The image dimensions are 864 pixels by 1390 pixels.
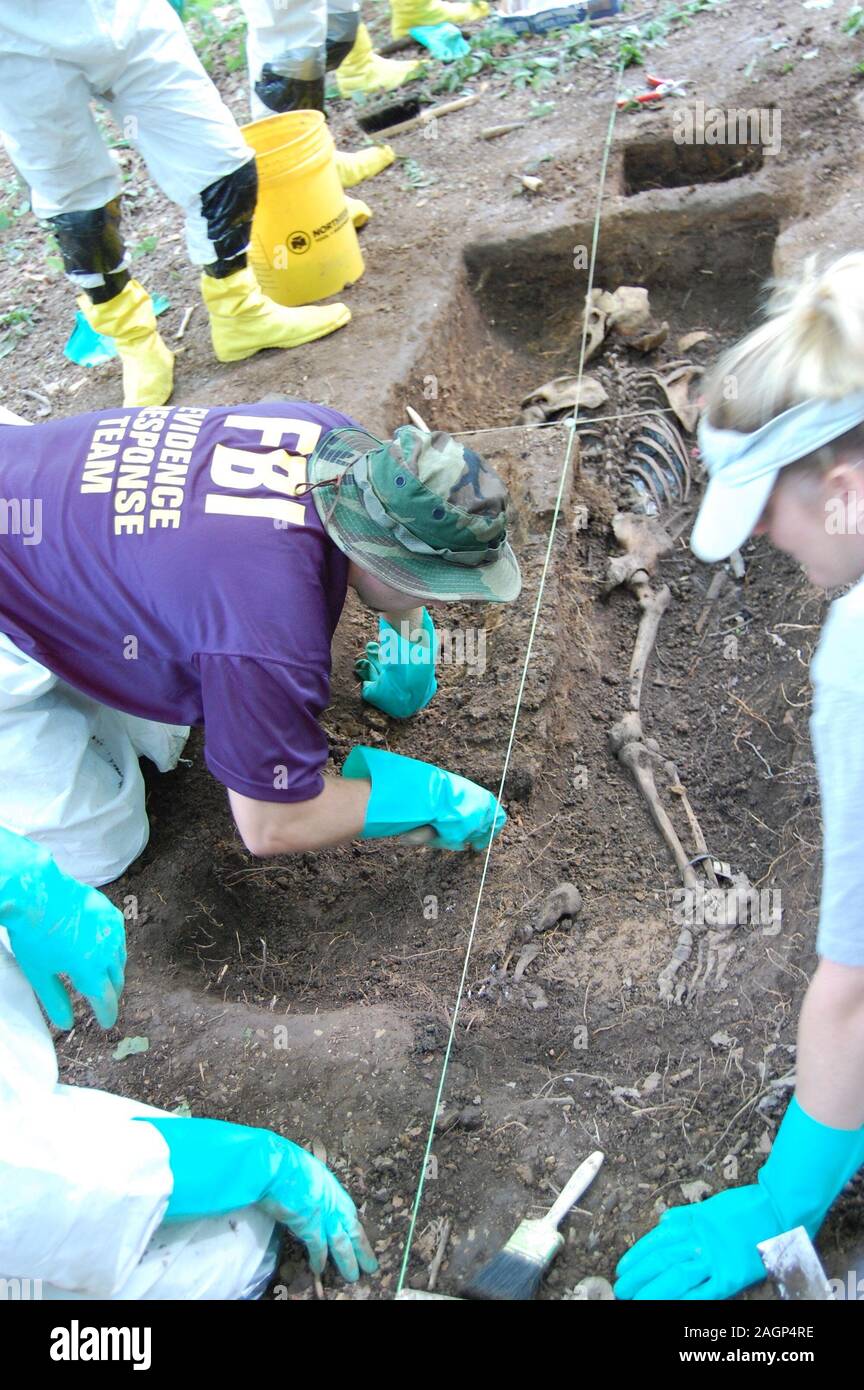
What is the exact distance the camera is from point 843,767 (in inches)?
57.6

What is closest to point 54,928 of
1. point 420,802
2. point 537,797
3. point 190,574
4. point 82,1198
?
point 82,1198

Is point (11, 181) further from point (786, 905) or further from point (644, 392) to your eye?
point (786, 905)

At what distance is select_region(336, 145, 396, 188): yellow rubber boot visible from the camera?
532 centimetres

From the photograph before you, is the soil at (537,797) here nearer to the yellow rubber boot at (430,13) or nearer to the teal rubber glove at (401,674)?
the teal rubber glove at (401,674)

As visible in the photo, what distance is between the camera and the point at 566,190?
4.96 m

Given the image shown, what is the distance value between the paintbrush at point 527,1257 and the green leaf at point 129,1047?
1.01m

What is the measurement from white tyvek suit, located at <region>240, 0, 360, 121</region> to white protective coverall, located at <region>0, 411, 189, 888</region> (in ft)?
11.5

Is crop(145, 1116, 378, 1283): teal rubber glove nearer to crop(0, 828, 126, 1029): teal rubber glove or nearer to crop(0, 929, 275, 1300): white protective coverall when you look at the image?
crop(0, 929, 275, 1300): white protective coverall

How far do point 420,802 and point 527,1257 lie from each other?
3.58 feet
